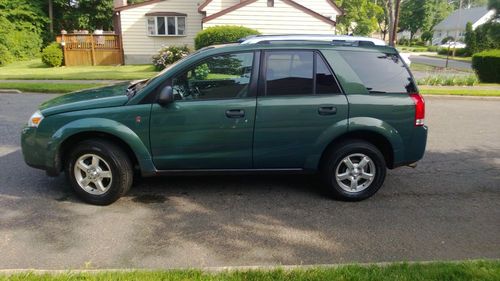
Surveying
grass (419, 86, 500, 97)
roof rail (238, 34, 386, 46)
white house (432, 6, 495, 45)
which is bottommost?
grass (419, 86, 500, 97)

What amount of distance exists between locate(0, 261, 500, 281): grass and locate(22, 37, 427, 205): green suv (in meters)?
1.52

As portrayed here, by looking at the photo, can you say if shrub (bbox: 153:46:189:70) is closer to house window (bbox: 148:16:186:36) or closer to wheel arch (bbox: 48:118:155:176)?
house window (bbox: 148:16:186:36)

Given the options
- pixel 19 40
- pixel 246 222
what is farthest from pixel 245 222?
pixel 19 40

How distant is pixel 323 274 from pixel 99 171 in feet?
8.64

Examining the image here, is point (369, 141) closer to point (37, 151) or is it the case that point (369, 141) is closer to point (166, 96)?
point (166, 96)

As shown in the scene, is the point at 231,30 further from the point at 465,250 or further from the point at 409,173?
the point at 465,250

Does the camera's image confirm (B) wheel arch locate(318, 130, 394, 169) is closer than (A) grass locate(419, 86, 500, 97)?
Yes

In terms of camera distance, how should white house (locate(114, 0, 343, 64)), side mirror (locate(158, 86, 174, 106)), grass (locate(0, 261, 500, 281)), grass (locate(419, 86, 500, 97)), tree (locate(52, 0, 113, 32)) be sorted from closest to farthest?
1. grass (locate(0, 261, 500, 281))
2. side mirror (locate(158, 86, 174, 106))
3. grass (locate(419, 86, 500, 97))
4. white house (locate(114, 0, 343, 64))
5. tree (locate(52, 0, 113, 32))

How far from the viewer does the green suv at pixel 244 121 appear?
4320mm

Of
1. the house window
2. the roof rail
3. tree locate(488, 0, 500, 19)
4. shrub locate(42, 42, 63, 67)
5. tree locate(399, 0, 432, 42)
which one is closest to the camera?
the roof rail

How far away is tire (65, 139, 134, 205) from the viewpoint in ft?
14.2

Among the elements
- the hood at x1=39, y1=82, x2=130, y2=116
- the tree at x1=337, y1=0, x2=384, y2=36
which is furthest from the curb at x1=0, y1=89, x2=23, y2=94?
the tree at x1=337, y1=0, x2=384, y2=36

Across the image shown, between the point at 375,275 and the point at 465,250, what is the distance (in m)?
1.13

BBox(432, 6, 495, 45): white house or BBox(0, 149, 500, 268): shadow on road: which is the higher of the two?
BBox(432, 6, 495, 45): white house
